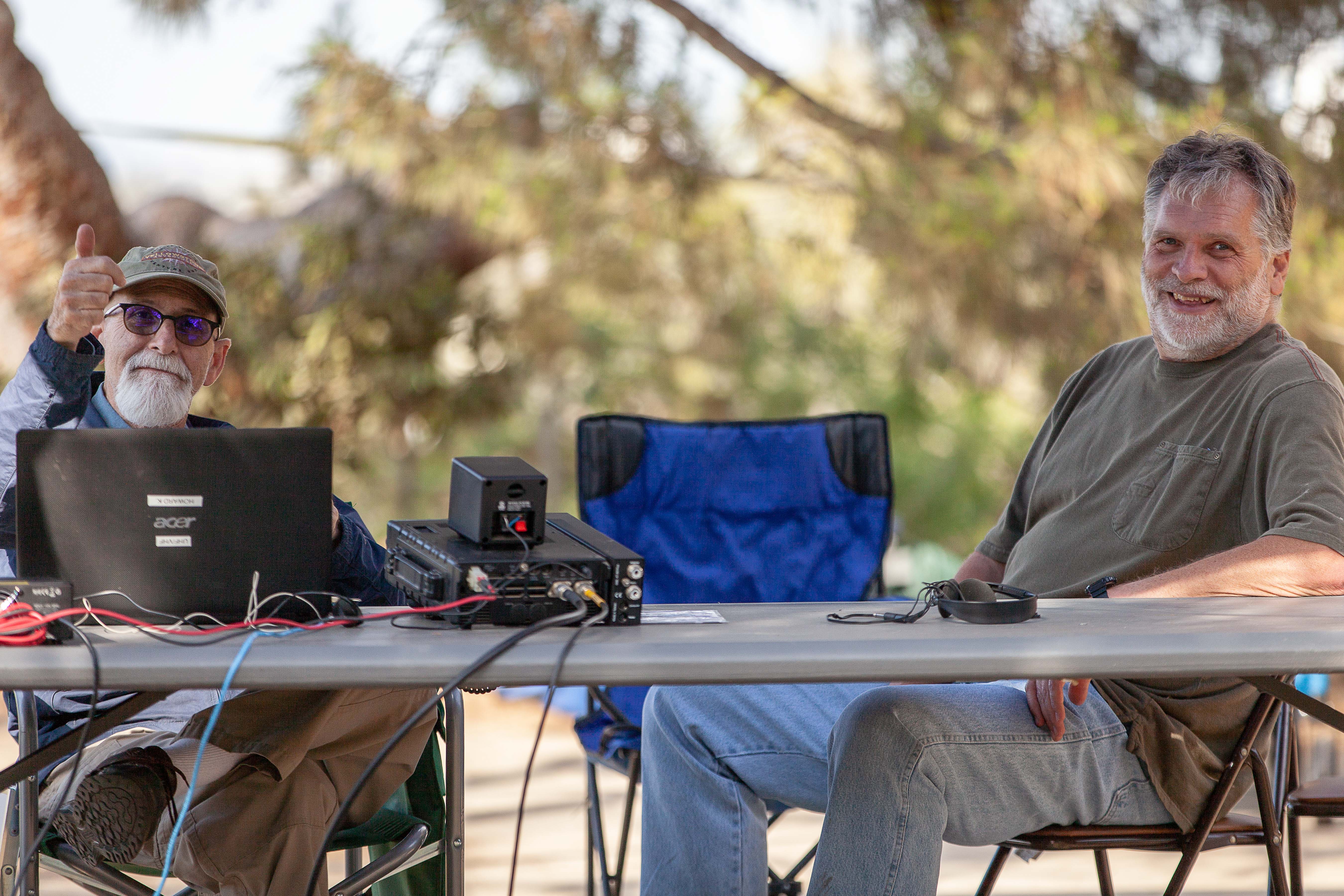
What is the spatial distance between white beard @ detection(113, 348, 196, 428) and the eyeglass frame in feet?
0.12

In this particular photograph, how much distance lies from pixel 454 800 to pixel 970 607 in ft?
2.52

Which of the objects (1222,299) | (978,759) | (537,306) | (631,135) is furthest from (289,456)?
(537,306)

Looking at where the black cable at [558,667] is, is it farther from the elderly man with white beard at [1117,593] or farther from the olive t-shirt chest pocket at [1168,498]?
the olive t-shirt chest pocket at [1168,498]

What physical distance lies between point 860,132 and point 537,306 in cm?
169

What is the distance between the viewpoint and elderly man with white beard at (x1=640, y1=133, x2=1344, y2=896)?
1585 millimetres

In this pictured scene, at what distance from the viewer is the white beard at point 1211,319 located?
193 cm

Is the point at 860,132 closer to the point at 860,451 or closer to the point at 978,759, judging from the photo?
the point at 860,451

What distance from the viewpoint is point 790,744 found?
5.82 ft

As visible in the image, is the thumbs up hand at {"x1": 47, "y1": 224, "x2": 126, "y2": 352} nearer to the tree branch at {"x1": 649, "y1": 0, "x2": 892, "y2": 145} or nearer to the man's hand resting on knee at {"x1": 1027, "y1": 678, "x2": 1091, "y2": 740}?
the man's hand resting on knee at {"x1": 1027, "y1": 678, "x2": 1091, "y2": 740}

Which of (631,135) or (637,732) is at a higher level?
(631,135)

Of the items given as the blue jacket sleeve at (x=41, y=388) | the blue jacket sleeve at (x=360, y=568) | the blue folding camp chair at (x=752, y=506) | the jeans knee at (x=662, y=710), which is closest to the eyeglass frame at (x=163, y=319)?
the blue jacket sleeve at (x=41, y=388)

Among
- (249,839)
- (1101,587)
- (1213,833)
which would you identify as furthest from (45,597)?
(1213,833)

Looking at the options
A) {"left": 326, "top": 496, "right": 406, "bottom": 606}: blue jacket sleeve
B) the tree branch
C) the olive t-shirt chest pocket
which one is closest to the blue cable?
{"left": 326, "top": 496, "right": 406, "bottom": 606}: blue jacket sleeve

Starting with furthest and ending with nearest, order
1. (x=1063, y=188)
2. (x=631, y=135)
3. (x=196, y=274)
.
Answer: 1. (x=631, y=135)
2. (x=1063, y=188)
3. (x=196, y=274)
